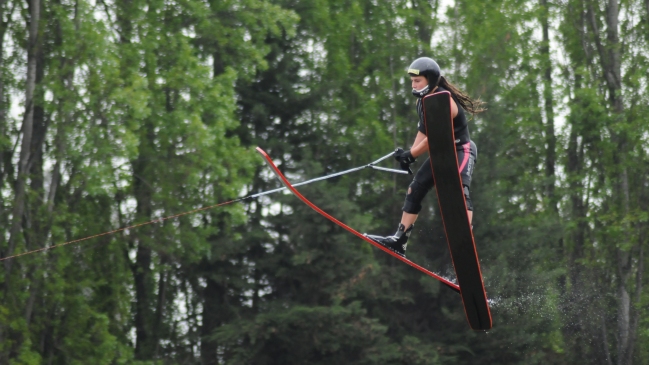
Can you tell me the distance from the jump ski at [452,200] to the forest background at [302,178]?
26.3 ft

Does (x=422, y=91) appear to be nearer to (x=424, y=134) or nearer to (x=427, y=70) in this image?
(x=427, y=70)

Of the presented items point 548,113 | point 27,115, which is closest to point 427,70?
point 27,115

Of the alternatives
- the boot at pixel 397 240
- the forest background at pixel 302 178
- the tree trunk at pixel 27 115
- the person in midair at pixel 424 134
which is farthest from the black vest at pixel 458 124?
the tree trunk at pixel 27 115

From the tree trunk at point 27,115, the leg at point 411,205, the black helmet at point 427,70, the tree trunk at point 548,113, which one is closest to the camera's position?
the black helmet at point 427,70

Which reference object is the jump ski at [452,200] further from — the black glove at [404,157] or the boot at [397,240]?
the boot at [397,240]

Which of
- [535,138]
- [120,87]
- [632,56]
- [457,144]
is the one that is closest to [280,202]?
[120,87]

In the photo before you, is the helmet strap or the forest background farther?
the forest background

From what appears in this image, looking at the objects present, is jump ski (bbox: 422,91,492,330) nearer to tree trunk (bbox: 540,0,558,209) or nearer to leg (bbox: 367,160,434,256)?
leg (bbox: 367,160,434,256)

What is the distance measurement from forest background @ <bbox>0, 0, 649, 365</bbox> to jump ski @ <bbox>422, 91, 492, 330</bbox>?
8020 mm

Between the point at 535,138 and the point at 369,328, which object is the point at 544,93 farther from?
the point at 369,328

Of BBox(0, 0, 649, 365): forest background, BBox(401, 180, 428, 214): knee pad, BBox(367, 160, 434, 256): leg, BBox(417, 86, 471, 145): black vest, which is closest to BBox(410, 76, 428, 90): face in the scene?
BBox(417, 86, 471, 145): black vest

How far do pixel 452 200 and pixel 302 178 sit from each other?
36.2 feet

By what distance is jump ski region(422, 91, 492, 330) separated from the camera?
260 inches

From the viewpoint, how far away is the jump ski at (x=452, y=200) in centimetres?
660
